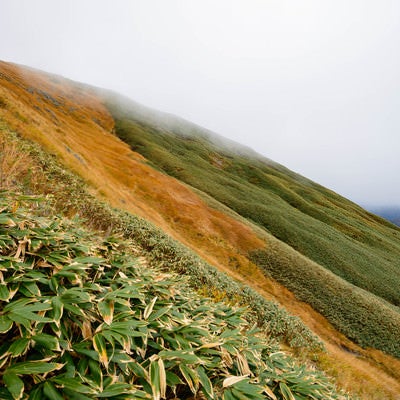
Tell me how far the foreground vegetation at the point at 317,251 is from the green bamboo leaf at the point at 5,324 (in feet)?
115

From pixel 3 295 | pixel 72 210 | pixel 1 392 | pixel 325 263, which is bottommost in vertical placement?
pixel 325 263

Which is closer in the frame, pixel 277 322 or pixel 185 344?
pixel 185 344

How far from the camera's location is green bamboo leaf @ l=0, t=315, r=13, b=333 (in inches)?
92.0

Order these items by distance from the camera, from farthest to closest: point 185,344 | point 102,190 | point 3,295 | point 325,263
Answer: point 325,263, point 102,190, point 185,344, point 3,295

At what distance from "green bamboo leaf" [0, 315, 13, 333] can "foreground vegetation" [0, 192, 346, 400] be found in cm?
1

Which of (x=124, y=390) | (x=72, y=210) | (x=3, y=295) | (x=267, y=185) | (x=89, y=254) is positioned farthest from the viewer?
(x=267, y=185)

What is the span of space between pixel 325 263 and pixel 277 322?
4026 centimetres

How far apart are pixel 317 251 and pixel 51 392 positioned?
5926 centimetres

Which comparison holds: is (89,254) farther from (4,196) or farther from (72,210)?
(72,210)

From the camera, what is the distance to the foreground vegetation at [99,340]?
2.41 m

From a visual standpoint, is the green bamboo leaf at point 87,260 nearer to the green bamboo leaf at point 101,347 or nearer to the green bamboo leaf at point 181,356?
the green bamboo leaf at point 101,347

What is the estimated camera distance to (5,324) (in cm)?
241

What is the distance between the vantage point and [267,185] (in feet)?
348

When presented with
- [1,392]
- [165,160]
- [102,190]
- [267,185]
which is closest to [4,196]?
[1,392]
